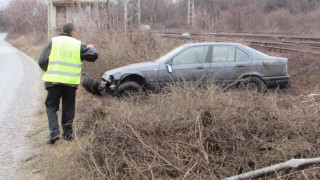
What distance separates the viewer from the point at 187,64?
24.1ft

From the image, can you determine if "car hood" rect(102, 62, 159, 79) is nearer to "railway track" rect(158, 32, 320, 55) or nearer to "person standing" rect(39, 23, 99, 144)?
"person standing" rect(39, 23, 99, 144)

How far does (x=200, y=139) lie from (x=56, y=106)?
2.63 meters

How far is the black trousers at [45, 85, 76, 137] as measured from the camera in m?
4.96

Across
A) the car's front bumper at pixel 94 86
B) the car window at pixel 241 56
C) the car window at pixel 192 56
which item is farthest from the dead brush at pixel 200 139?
the car window at pixel 241 56

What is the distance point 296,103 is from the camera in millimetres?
4738

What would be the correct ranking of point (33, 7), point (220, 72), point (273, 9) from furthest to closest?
point (273, 9), point (33, 7), point (220, 72)

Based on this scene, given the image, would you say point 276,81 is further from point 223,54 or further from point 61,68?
point 61,68

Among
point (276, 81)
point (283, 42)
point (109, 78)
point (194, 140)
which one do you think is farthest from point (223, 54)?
point (283, 42)

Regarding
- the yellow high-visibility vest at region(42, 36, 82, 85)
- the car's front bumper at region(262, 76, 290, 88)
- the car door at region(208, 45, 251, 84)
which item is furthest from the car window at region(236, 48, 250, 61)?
the yellow high-visibility vest at region(42, 36, 82, 85)

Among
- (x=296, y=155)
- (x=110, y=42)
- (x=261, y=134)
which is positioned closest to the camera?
(x=296, y=155)

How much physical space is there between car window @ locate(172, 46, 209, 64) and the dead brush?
340 centimetres

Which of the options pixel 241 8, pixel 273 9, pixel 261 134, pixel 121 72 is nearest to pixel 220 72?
pixel 121 72

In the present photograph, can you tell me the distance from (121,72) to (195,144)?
426 centimetres

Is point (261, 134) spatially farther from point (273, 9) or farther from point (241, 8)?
point (273, 9)
